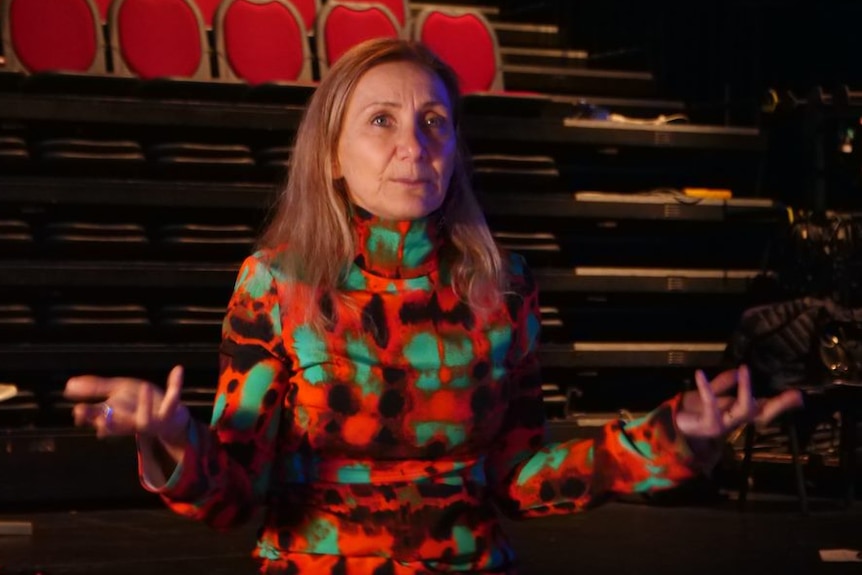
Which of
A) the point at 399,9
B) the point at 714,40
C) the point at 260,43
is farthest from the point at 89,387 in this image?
the point at 714,40

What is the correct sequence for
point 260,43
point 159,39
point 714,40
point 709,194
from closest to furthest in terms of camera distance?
point 159,39, point 260,43, point 709,194, point 714,40

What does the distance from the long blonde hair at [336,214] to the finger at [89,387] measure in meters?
0.35

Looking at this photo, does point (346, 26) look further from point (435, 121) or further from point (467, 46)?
point (435, 121)

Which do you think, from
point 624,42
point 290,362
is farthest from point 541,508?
point 624,42

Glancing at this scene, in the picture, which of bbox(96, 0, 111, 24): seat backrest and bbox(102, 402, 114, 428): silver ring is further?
bbox(96, 0, 111, 24): seat backrest

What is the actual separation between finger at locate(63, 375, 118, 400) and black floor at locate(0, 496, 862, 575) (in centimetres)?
261

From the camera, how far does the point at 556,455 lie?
174 cm

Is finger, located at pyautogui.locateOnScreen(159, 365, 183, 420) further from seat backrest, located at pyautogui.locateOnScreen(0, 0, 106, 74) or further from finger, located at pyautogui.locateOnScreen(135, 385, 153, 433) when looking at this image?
seat backrest, located at pyautogui.locateOnScreen(0, 0, 106, 74)

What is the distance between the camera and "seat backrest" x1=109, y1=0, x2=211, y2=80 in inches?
259

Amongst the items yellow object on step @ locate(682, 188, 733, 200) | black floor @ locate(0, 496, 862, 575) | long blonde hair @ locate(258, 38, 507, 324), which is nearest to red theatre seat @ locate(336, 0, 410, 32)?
yellow object on step @ locate(682, 188, 733, 200)

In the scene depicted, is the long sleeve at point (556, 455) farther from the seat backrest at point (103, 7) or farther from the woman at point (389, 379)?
the seat backrest at point (103, 7)

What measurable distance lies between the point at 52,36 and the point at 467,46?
1.94 meters

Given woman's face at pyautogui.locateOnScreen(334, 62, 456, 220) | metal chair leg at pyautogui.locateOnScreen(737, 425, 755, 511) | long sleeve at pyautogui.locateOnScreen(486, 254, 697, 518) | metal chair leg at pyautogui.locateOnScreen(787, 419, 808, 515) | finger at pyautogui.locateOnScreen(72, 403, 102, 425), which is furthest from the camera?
metal chair leg at pyautogui.locateOnScreen(737, 425, 755, 511)

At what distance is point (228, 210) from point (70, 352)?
1.01 metres
